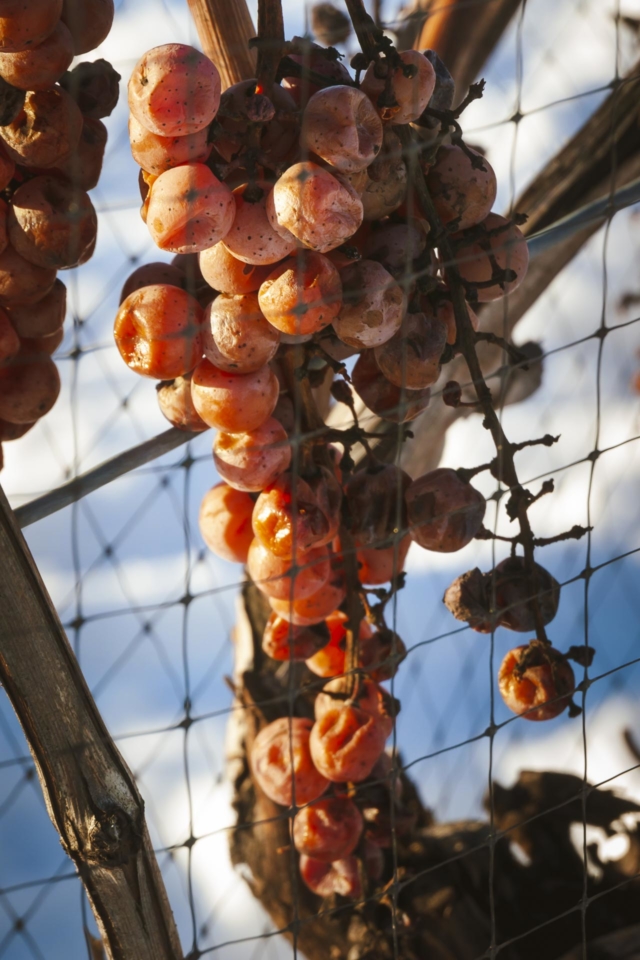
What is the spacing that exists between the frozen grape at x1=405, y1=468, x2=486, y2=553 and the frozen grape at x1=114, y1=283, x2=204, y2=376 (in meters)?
0.17

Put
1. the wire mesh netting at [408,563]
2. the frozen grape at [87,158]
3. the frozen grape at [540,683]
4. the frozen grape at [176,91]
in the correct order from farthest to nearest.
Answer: the wire mesh netting at [408,563], the frozen grape at [540,683], the frozen grape at [87,158], the frozen grape at [176,91]

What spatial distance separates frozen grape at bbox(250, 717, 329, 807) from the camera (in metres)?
0.66

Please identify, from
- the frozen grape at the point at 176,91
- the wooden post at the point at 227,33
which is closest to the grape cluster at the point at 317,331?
the frozen grape at the point at 176,91

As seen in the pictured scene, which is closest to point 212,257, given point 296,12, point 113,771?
point 113,771

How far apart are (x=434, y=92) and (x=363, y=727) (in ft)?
1.32

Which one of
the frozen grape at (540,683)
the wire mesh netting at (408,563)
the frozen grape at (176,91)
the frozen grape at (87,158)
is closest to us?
the frozen grape at (176,91)

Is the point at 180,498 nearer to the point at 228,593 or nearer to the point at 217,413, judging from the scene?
the point at 228,593

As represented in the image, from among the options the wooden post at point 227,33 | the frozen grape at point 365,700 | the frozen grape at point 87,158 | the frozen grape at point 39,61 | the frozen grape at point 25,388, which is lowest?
the frozen grape at point 365,700

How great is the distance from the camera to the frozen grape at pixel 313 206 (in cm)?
44

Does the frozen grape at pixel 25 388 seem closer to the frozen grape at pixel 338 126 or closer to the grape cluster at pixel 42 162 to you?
the grape cluster at pixel 42 162

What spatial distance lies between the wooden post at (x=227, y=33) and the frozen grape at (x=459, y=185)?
15cm

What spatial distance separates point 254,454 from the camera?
1.82 feet

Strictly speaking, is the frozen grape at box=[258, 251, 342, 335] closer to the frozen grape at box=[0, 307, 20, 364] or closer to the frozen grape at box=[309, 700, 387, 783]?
the frozen grape at box=[0, 307, 20, 364]

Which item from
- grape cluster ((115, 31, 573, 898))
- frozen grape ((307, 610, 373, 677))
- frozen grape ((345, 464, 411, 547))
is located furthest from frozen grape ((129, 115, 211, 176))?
frozen grape ((307, 610, 373, 677))
